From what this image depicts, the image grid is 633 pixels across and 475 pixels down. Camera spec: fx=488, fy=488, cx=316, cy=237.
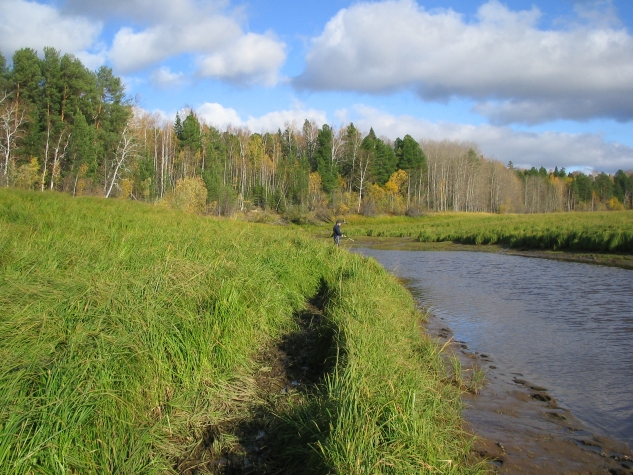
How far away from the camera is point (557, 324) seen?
11.1 meters

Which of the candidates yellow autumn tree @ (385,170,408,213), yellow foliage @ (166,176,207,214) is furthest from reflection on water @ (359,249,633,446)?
yellow autumn tree @ (385,170,408,213)

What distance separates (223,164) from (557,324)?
64469 mm

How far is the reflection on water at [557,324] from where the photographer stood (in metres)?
6.96

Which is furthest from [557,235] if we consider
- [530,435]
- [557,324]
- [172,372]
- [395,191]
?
[395,191]

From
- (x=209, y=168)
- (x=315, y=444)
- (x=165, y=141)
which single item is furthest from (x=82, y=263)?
(x=165, y=141)

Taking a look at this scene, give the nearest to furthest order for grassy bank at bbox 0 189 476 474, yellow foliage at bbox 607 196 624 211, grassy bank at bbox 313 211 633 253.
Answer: grassy bank at bbox 0 189 476 474
grassy bank at bbox 313 211 633 253
yellow foliage at bbox 607 196 624 211

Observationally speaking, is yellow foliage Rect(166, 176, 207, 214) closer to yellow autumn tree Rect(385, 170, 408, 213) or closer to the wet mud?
the wet mud

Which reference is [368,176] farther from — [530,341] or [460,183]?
[530,341]

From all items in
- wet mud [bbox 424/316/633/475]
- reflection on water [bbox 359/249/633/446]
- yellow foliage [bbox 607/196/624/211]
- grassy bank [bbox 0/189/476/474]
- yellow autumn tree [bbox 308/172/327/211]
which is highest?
yellow foliage [bbox 607/196/624/211]

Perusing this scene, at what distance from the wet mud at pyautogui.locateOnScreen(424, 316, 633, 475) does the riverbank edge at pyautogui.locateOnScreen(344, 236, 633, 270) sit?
17.5 meters

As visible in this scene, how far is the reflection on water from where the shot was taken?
22.8 ft

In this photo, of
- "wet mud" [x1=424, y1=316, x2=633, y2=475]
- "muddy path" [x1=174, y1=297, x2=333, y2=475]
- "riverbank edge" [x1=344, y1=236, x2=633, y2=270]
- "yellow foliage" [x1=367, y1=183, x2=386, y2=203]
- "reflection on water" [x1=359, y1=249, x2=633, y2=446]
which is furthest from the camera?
"yellow foliage" [x1=367, y1=183, x2=386, y2=203]

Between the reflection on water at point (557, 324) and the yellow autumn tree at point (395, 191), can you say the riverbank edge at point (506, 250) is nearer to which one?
the reflection on water at point (557, 324)

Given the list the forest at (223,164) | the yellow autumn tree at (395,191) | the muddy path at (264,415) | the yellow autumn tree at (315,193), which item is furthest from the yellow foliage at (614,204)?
the muddy path at (264,415)
